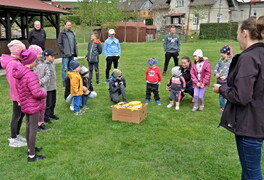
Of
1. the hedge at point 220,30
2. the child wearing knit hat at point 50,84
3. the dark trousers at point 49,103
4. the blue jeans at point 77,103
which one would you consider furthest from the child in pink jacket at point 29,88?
the hedge at point 220,30

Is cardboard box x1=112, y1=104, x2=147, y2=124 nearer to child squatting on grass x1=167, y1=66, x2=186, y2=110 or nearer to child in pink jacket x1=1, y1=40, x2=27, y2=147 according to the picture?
child squatting on grass x1=167, y1=66, x2=186, y2=110

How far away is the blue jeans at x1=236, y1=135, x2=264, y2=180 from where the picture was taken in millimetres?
2531

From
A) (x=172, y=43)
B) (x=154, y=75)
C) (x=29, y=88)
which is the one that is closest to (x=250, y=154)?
(x=29, y=88)

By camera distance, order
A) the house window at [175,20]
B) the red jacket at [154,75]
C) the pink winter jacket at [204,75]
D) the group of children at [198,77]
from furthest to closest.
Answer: the house window at [175,20], the red jacket at [154,75], the pink winter jacket at [204,75], the group of children at [198,77]

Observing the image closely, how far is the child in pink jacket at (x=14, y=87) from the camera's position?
4543mm

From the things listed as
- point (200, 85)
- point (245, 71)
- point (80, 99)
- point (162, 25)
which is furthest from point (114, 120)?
point (162, 25)

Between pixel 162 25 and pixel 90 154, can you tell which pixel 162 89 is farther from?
pixel 162 25

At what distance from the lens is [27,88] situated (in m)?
3.93

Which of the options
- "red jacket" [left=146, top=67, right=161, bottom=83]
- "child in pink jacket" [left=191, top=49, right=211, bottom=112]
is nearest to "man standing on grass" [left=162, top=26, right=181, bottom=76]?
"red jacket" [left=146, top=67, right=161, bottom=83]

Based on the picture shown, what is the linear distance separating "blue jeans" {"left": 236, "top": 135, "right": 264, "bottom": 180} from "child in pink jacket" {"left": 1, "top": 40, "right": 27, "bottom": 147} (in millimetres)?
3614

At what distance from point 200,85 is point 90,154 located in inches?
138

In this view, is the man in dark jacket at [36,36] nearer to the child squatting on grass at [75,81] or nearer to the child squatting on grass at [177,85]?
the child squatting on grass at [75,81]

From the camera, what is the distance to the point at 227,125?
2.66 meters

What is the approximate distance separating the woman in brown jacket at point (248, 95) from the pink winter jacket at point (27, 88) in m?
2.63
